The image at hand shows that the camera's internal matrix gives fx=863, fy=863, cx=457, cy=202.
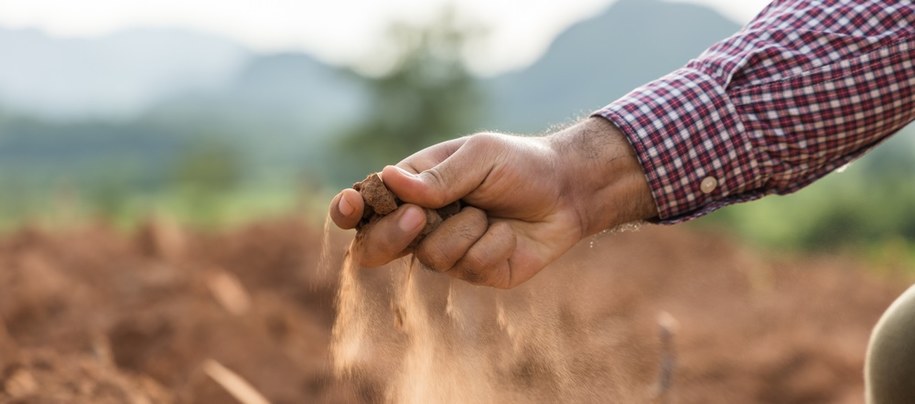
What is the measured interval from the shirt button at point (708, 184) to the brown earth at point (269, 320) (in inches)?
36.7

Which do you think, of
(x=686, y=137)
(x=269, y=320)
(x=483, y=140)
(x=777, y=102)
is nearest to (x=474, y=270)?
(x=483, y=140)

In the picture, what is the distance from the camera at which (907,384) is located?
2.28m

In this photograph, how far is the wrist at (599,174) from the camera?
7.14 ft

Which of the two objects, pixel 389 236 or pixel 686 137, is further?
pixel 686 137

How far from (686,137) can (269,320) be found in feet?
11.8

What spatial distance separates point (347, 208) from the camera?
76.3 inches

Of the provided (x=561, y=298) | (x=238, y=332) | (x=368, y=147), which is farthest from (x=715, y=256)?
(x=368, y=147)

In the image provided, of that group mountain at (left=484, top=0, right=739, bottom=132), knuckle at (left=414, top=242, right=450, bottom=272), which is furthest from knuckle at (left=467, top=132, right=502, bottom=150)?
mountain at (left=484, top=0, right=739, bottom=132)

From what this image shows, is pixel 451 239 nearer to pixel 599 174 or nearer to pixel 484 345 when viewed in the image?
pixel 599 174

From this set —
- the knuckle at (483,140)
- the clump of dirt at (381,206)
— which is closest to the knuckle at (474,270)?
the clump of dirt at (381,206)

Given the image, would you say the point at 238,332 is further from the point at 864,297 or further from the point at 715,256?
the point at 715,256

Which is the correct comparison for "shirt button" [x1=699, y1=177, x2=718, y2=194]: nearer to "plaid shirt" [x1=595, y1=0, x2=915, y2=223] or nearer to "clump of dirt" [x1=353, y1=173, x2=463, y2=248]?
"plaid shirt" [x1=595, y1=0, x2=915, y2=223]

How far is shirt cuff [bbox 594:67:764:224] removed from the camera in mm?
2189

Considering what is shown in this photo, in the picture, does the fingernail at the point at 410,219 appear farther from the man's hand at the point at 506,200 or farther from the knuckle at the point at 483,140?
the knuckle at the point at 483,140
